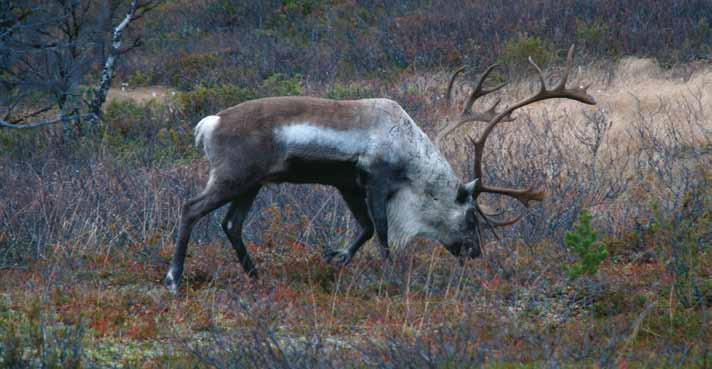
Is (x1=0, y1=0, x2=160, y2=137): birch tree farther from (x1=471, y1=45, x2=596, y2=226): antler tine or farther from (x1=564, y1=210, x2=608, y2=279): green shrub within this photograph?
(x1=564, y1=210, x2=608, y2=279): green shrub

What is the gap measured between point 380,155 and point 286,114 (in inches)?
26.4

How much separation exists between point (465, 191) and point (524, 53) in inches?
234

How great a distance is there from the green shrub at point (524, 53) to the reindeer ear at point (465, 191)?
223 inches

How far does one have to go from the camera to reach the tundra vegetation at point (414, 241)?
4.70 m

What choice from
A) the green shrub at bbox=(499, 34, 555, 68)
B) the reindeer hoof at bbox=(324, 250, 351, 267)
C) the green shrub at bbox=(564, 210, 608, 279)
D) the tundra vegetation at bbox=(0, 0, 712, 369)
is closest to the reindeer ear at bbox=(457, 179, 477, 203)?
the tundra vegetation at bbox=(0, 0, 712, 369)

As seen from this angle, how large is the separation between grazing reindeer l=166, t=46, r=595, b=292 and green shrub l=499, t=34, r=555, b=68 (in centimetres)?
527

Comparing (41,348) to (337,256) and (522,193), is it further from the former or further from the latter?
(522,193)

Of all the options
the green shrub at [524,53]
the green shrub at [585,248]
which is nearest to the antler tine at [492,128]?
the green shrub at [585,248]

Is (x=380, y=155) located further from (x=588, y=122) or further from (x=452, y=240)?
(x=588, y=122)

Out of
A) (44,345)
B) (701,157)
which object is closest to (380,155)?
(44,345)

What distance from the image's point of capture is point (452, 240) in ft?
22.0

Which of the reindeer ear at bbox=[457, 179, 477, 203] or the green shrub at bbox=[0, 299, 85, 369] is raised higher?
the green shrub at bbox=[0, 299, 85, 369]

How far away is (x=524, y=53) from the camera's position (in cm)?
1213

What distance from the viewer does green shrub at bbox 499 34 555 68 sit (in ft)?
39.5
